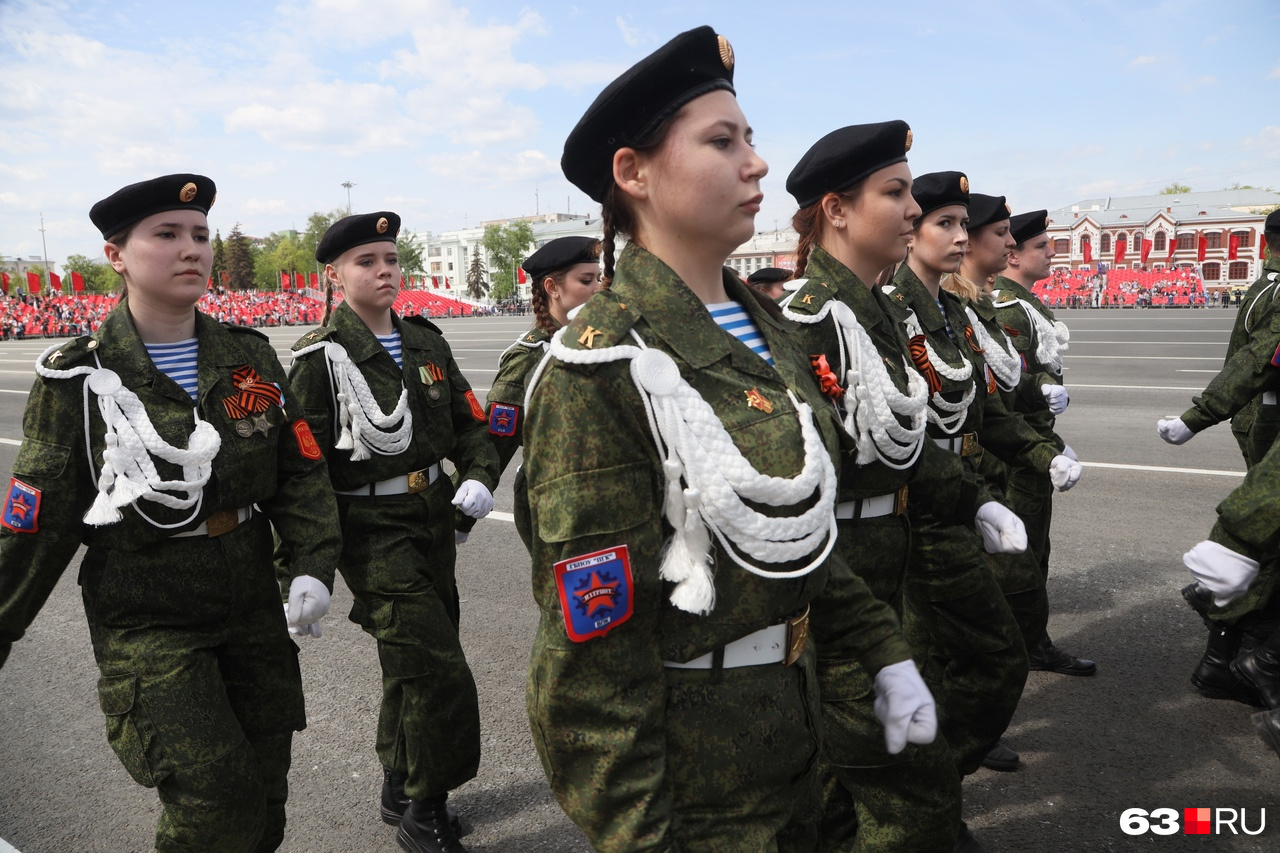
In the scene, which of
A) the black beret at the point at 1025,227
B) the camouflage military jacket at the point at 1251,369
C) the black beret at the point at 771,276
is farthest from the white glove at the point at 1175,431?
the black beret at the point at 771,276

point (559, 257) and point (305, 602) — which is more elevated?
point (559, 257)

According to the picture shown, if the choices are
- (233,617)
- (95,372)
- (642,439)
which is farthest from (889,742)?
(95,372)

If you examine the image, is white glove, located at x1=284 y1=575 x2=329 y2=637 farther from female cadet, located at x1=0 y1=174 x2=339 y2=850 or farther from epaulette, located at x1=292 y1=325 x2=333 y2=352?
epaulette, located at x1=292 y1=325 x2=333 y2=352

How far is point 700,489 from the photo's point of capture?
1.72 metres

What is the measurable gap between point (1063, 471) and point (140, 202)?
3635 mm

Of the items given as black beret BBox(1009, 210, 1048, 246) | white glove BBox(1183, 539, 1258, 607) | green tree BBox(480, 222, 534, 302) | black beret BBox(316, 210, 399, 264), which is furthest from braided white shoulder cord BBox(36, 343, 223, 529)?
green tree BBox(480, 222, 534, 302)

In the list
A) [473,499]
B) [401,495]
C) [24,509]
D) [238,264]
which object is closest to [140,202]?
[24,509]

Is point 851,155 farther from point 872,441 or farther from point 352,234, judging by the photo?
point 352,234

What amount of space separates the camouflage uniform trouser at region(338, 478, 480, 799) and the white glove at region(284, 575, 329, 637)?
0.78 metres

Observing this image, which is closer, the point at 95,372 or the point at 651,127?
the point at 651,127

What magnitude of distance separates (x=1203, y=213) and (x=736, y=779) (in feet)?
288

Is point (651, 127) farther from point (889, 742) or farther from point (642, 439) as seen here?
point (889, 742)

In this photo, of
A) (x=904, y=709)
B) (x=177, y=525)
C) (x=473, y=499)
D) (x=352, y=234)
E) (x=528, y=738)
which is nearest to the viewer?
(x=904, y=709)

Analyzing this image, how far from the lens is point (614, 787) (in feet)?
5.38
